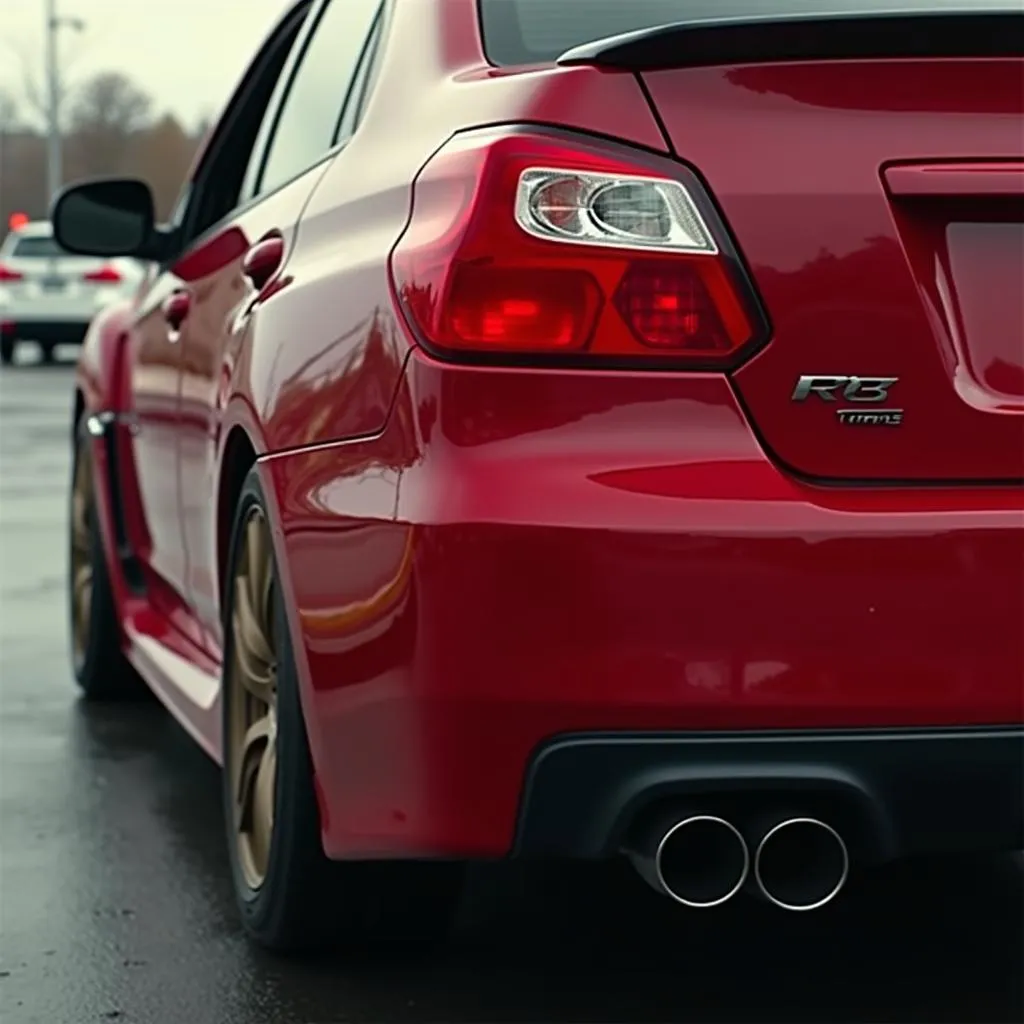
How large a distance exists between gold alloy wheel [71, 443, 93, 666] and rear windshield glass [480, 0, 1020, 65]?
2716mm

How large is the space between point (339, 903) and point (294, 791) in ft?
0.66

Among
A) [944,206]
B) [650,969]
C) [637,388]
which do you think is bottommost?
[650,969]

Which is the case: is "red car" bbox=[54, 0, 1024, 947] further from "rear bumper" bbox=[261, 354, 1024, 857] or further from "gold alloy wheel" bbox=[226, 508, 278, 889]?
"gold alloy wheel" bbox=[226, 508, 278, 889]

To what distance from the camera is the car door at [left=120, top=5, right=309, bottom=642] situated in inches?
184

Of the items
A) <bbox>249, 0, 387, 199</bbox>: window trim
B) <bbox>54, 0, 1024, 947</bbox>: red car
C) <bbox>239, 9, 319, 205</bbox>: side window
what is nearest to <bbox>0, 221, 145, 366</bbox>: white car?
<bbox>239, 9, 319, 205</bbox>: side window

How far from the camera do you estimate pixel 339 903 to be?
3.31 meters

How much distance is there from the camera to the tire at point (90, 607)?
18.3 ft

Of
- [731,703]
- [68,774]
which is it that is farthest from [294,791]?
[68,774]

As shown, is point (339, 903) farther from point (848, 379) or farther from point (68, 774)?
point (68, 774)

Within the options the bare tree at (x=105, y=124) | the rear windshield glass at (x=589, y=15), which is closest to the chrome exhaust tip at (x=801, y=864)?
the rear windshield glass at (x=589, y=15)

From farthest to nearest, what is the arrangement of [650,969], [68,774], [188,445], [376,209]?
[68,774]
[188,445]
[650,969]
[376,209]

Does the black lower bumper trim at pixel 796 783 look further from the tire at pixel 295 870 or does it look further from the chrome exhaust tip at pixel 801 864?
the tire at pixel 295 870

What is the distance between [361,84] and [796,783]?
148 centimetres

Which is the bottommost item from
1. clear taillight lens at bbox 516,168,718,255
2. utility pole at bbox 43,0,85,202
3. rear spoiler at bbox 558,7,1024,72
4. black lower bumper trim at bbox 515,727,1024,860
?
utility pole at bbox 43,0,85,202
